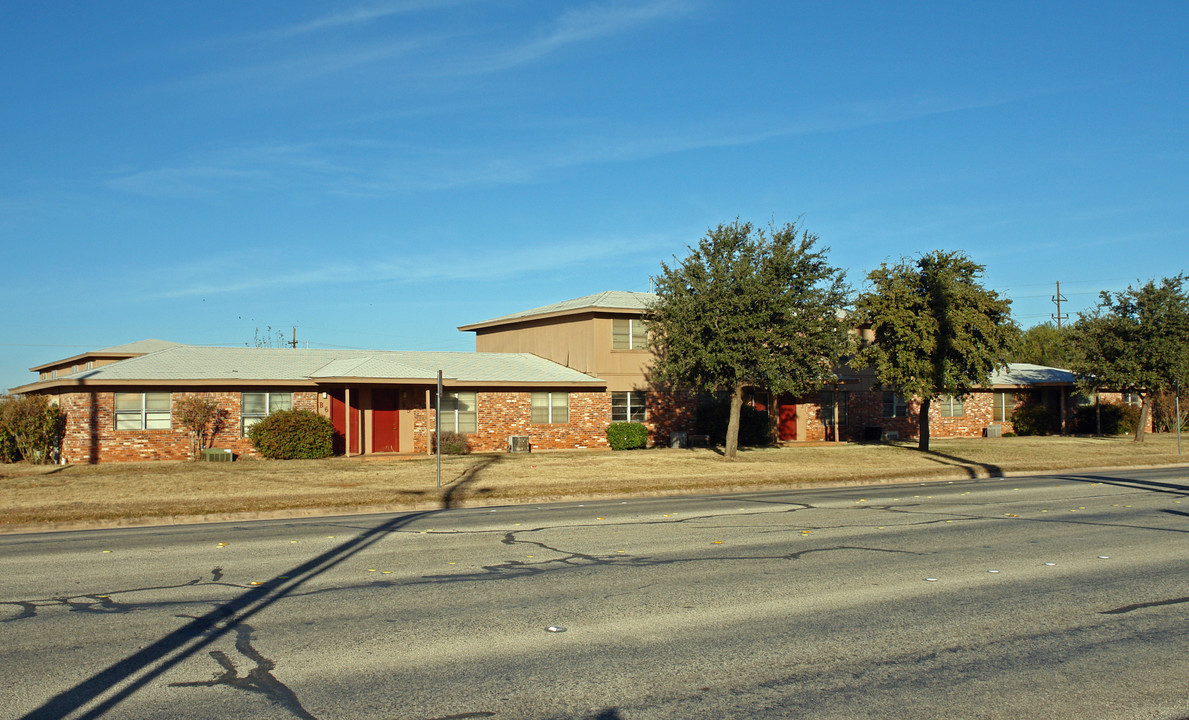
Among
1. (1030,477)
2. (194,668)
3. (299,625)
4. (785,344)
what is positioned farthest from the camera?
(785,344)

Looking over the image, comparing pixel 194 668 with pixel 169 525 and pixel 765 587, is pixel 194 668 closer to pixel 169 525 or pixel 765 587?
pixel 765 587

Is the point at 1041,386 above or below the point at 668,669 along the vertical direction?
above

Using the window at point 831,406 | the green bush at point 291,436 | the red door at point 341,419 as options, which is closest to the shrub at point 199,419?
the green bush at point 291,436

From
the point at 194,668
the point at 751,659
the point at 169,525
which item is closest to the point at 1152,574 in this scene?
the point at 751,659

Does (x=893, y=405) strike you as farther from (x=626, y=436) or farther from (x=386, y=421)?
(x=386, y=421)

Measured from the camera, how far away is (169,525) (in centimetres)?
1499

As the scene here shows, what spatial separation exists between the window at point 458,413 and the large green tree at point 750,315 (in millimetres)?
7416

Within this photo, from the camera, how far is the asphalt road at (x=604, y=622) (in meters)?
5.71

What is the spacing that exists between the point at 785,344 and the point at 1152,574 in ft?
60.7

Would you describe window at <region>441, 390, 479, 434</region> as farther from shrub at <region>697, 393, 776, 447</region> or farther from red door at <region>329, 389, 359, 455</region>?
shrub at <region>697, 393, 776, 447</region>

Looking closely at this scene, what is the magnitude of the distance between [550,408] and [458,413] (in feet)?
11.3

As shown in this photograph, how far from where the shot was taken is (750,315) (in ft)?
89.1

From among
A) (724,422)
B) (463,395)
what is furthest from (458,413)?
(724,422)

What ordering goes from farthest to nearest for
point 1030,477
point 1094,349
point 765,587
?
point 1094,349
point 1030,477
point 765,587
